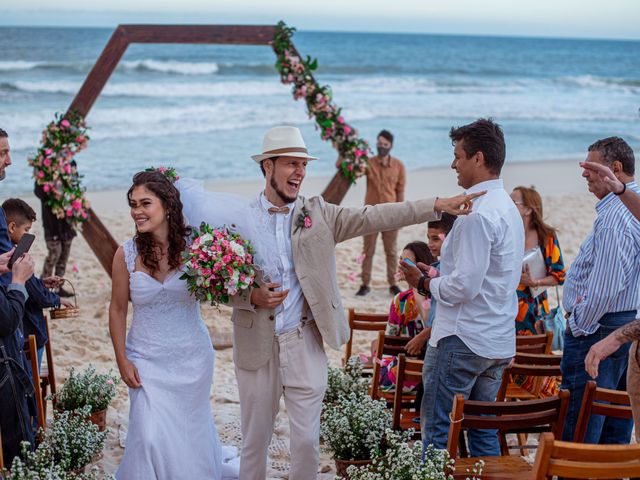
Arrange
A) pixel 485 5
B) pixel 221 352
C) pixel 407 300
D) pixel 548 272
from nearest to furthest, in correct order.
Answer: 1. pixel 407 300
2. pixel 548 272
3. pixel 221 352
4. pixel 485 5

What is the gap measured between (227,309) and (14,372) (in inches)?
221

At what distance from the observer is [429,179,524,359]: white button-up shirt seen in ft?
12.7

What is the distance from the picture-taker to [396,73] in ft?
133

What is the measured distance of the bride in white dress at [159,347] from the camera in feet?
14.7

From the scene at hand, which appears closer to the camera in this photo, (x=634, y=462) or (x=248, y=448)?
(x=634, y=462)

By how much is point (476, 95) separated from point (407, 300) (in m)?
30.2

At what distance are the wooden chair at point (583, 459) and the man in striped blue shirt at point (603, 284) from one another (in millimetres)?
1389

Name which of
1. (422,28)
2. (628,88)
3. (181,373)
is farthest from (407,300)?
(422,28)

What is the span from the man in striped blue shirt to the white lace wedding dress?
7.05 feet

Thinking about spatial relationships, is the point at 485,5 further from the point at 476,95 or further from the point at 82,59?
the point at 82,59

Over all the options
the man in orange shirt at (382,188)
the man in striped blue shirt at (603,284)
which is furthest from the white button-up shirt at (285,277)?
the man in orange shirt at (382,188)

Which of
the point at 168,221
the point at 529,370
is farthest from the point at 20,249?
the point at 529,370

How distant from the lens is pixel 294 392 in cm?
430

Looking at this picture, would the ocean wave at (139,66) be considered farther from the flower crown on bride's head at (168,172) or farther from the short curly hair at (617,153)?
the short curly hair at (617,153)
